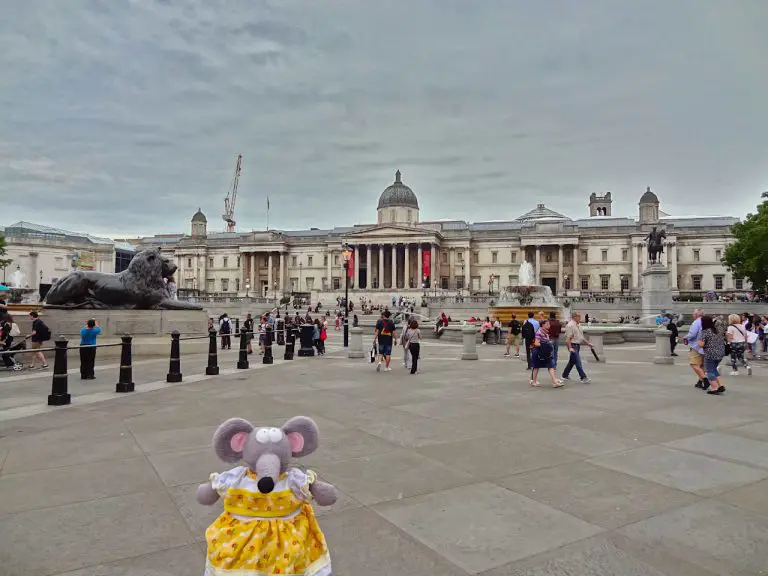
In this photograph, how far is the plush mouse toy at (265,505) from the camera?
3.02 m

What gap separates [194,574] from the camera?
156 inches

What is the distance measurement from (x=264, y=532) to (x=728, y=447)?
6880mm

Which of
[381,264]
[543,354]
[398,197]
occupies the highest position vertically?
[398,197]

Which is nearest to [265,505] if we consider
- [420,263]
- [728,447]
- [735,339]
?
[728,447]

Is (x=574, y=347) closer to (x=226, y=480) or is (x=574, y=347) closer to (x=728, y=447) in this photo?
(x=728, y=447)

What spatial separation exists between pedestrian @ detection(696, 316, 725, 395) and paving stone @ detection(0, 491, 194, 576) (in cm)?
1128

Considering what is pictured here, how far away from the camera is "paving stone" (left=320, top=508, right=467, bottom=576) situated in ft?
13.3

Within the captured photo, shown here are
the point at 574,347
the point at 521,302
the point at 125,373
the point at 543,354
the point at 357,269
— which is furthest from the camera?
the point at 357,269

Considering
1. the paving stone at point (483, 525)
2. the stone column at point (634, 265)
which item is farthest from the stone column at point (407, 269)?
the paving stone at point (483, 525)

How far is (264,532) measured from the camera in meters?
3.05

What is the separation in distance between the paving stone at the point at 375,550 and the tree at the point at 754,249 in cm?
6351

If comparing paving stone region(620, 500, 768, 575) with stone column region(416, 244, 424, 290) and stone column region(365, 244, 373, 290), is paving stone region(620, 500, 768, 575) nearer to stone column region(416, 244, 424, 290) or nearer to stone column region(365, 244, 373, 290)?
stone column region(416, 244, 424, 290)

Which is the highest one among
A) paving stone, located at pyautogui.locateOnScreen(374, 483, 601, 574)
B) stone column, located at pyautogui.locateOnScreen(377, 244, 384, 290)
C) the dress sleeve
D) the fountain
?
stone column, located at pyautogui.locateOnScreen(377, 244, 384, 290)

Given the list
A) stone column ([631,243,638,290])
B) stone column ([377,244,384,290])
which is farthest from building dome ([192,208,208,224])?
stone column ([631,243,638,290])
